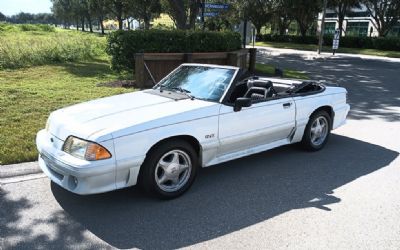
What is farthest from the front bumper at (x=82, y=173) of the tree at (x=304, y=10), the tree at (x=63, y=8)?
the tree at (x=63, y=8)

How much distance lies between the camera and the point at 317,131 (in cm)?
A: 624

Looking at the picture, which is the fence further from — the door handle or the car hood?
the car hood

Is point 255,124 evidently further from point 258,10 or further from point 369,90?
point 258,10

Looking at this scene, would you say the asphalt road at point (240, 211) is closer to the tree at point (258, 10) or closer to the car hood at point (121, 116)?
the car hood at point (121, 116)

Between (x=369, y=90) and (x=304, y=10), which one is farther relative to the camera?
(x=304, y=10)

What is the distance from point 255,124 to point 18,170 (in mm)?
3071

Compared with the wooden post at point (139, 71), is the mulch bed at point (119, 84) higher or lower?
lower

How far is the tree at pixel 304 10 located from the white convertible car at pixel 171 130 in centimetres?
3450

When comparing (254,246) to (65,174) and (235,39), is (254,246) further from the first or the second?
(235,39)

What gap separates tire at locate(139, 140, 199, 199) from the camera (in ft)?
13.9

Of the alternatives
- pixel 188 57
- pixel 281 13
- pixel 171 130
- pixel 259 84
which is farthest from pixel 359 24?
pixel 171 130

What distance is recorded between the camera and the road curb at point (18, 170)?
511cm

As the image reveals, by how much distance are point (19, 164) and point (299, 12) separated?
128ft

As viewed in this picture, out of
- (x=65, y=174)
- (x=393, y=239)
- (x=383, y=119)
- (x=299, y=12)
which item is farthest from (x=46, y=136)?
(x=299, y=12)
